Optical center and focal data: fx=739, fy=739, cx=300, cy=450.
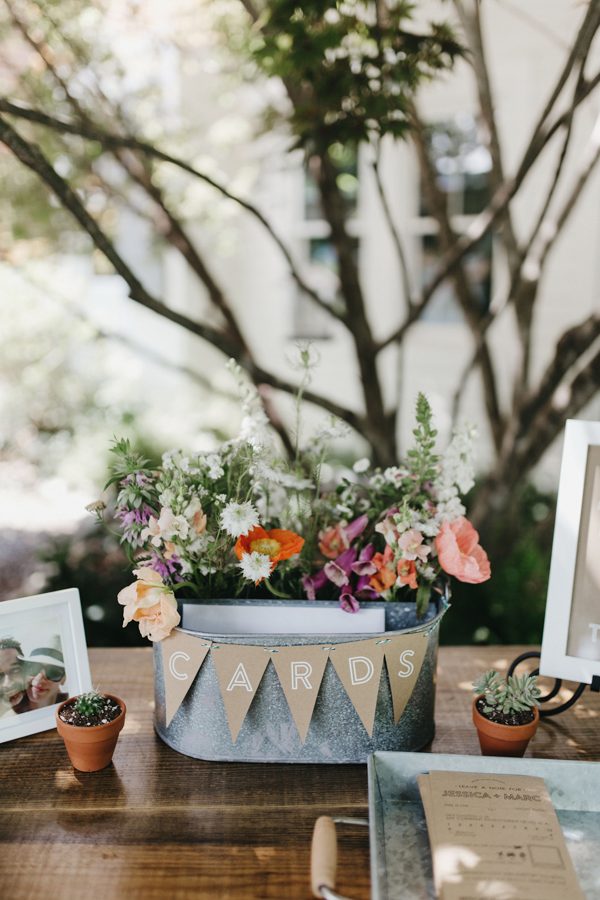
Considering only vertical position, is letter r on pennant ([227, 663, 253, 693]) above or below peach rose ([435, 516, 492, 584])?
below

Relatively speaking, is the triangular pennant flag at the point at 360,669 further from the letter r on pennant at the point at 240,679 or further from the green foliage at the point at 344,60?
the green foliage at the point at 344,60

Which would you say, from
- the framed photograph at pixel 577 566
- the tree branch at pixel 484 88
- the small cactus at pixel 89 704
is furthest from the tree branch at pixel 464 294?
the small cactus at pixel 89 704

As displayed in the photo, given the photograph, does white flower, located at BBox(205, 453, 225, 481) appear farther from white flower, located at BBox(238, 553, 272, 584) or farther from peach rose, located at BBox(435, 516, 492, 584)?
peach rose, located at BBox(435, 516, 492, 584)

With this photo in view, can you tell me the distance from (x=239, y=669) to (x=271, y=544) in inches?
6.8

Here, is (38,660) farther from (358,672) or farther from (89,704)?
(358,672)

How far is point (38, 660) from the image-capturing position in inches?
43.6

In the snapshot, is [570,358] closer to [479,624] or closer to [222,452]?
[222,452]

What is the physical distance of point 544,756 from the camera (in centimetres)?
108

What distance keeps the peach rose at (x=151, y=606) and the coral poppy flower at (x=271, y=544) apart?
114mm

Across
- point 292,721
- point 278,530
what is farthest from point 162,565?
point 292,721

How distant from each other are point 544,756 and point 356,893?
39 cm

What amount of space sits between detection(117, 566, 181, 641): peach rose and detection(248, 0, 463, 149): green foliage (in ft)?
3.67

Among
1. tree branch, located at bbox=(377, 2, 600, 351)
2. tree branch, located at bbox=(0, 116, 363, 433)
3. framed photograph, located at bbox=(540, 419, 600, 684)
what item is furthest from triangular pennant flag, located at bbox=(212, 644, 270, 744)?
tree branch, located at bbox=(377, 2, 600, 351)

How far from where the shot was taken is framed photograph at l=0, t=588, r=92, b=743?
1087 millimetres
